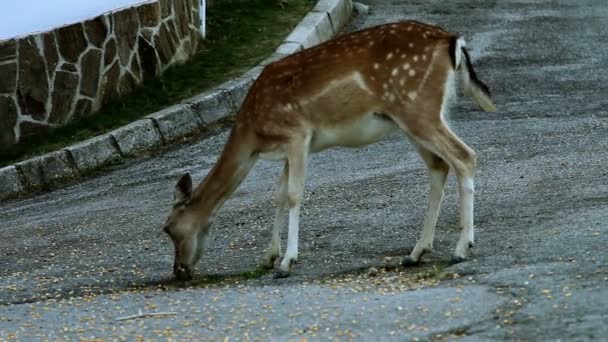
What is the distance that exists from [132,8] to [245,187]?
305 centimetres

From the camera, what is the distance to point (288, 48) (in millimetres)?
13984

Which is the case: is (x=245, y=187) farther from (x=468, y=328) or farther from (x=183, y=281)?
(x=468, y=328)

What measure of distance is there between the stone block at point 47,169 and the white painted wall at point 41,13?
109cm

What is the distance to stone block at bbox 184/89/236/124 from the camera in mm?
12539

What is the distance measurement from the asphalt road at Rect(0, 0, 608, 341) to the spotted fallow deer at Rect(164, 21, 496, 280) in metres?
0.34

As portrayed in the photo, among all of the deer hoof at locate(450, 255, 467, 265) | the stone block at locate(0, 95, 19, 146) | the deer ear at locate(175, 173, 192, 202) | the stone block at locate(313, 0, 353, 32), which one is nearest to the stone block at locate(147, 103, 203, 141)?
the stone block at locate(0, 95, 19, 146)

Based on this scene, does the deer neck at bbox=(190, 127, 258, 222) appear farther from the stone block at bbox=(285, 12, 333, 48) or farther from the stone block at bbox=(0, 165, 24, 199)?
the stone block at bbox=(285, 12, 333, 48)

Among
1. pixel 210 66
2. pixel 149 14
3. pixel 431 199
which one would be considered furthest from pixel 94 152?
pixel 431 199

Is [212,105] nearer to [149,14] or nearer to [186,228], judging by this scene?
[149,14]

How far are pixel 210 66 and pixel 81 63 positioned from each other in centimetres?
190

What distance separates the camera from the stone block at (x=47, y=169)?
11.3m

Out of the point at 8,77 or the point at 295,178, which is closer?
the point at 295,178

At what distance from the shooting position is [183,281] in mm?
8023

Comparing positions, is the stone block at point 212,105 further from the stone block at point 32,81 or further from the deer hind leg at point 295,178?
the deer hind leg at point 295,178
